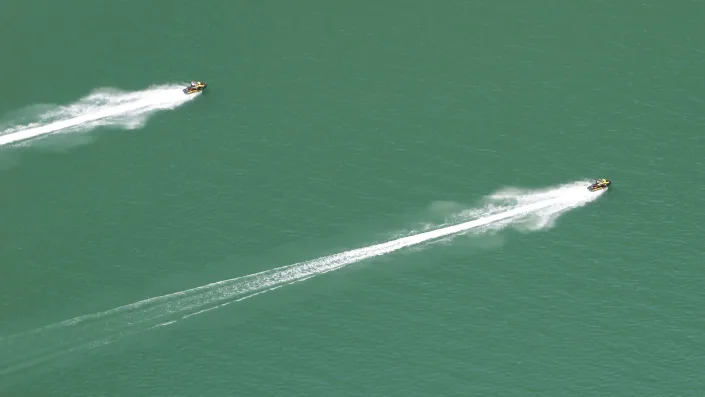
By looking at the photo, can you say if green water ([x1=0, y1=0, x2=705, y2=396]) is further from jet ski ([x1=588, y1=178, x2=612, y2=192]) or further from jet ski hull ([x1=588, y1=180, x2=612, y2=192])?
jet ski hull ([x1=588, y1=180, x2=612, y2=192])

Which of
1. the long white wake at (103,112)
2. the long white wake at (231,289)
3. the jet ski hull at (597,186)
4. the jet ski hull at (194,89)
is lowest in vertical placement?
the long white wake at (231,289)

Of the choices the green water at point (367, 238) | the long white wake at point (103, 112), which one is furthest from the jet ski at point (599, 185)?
the long white wake at point (103, 112)

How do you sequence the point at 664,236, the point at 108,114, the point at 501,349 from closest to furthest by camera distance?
1. the point at 501,349
2. the point at 664,236
3. the point at 108,114

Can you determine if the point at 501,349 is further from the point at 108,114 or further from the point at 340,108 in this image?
the point at 108,114

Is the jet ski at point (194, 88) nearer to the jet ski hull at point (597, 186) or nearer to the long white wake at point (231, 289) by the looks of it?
the long white wake at point (231, 289)

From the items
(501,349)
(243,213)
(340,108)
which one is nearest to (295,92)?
(340,108)
